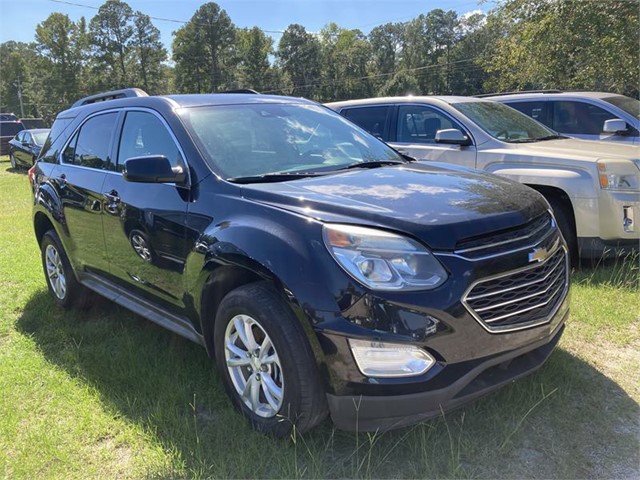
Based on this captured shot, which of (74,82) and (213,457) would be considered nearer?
(213,457)

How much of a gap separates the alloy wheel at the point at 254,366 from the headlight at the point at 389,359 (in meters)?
0.42

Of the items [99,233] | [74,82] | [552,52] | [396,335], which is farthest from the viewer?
[74,82]

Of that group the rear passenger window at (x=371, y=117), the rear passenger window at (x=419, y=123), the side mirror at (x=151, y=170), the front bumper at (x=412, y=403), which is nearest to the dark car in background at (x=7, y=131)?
the rear passenger window at (x=371, y=117)

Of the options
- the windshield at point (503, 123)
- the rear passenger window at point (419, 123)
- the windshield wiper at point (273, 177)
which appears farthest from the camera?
the rear passenger window at point (419, 123)

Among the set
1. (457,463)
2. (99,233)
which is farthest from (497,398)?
(99,233)

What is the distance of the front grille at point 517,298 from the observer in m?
2.36

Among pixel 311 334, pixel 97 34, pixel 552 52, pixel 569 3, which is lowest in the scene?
pixel 311 334

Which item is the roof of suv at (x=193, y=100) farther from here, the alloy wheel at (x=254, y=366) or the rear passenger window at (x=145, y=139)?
the alloy wheel at (x=254, y=366)

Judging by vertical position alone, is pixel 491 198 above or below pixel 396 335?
above

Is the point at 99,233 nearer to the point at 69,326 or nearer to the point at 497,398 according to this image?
the point at 69,326

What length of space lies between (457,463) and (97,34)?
240 ft

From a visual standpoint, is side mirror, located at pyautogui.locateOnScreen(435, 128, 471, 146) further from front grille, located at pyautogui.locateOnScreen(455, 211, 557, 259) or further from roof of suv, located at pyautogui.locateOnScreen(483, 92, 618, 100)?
front grille, located at pyautogui.locateOnScreen(455, 211, 557, 259)

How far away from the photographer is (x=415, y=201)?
2662 millimetres

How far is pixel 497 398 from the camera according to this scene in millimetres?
2930
